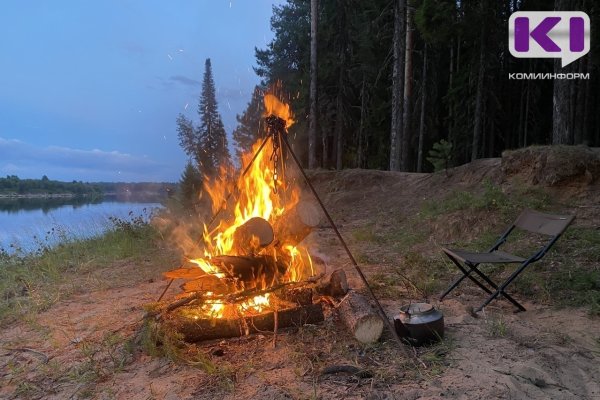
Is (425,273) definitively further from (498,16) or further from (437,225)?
(498,16)

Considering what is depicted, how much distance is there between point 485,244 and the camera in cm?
578

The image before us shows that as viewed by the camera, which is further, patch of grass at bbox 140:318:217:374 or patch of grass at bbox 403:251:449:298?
patch of grass at bbox 403:251:449:298

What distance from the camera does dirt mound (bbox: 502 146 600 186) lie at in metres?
6.75

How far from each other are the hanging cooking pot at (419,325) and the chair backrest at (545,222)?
1.58 metres

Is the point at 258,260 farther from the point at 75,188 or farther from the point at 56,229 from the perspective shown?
the point at 75,188

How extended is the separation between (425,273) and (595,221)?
2737mm

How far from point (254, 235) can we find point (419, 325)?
157 centimetres

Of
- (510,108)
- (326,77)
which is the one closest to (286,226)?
(326,77)

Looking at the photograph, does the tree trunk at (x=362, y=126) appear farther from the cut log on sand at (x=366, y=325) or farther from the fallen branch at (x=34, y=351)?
the fallen branch at (x=34, y=351)

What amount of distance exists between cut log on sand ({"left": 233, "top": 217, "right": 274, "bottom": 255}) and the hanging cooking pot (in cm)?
131

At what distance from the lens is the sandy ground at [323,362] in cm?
243

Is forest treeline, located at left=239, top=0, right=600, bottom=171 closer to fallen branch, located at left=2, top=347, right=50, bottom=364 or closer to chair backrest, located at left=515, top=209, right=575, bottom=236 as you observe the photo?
chair backrest, located at left=515, top=209, right=575, bottom=236

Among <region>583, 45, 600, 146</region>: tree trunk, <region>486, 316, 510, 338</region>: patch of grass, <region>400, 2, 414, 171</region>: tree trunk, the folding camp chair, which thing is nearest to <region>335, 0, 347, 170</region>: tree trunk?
<region>400, 2, 414, 171</region>: tree trunk

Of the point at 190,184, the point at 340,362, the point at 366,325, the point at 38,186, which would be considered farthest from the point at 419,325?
the point at 38,186
